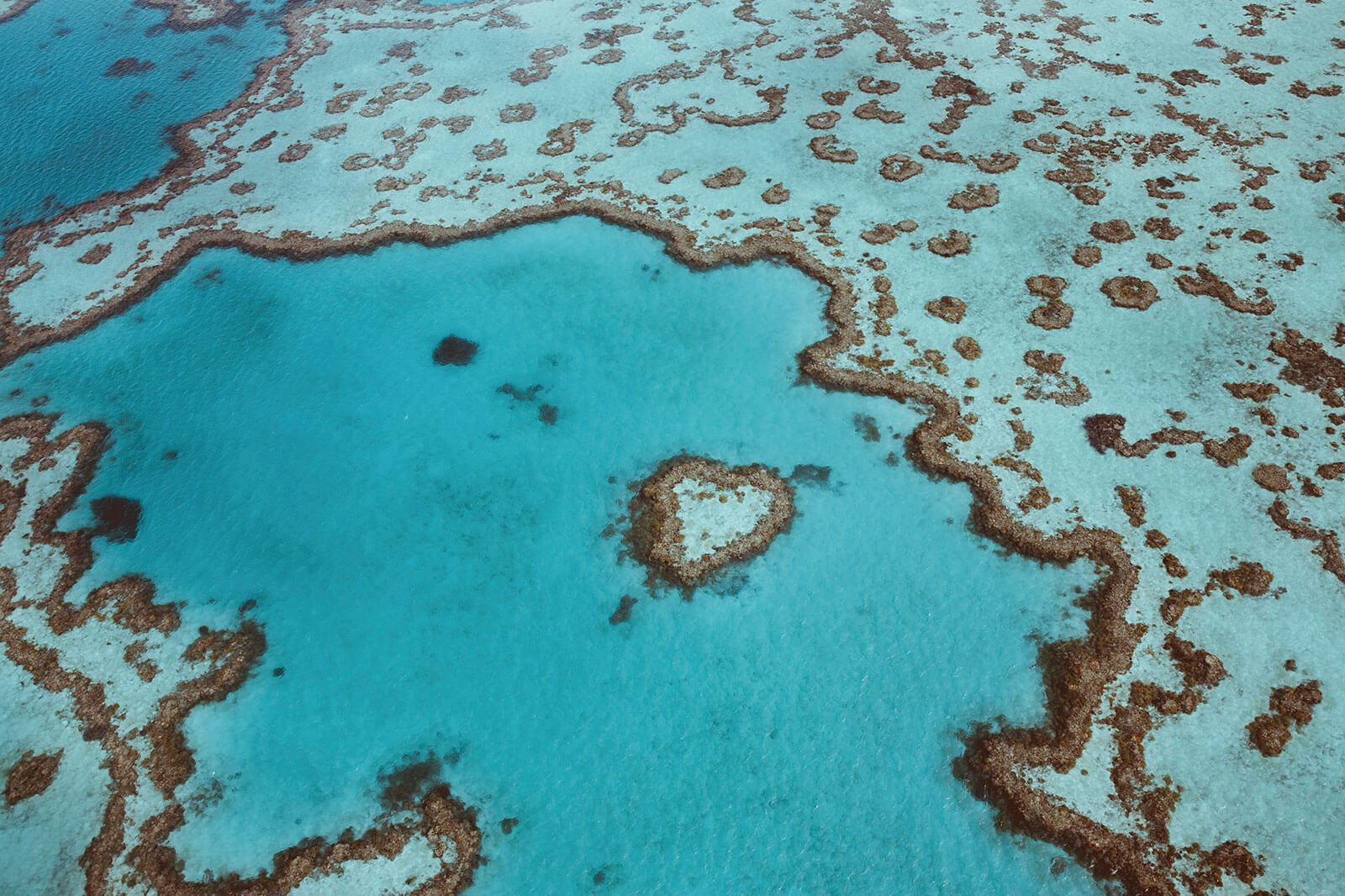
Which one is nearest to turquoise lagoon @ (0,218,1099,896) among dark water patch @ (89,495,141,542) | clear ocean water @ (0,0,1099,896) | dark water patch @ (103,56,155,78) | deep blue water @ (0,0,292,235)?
clear ocean water @ (0,0,1099,896)

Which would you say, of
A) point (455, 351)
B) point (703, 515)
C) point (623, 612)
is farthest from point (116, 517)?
point (703, 515)

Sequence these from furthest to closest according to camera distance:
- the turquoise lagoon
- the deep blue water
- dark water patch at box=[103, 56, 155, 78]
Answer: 1. dark water patch at box=[103, 56, 155, 78]
2. the deep blue water
3. the turquoise lagoon

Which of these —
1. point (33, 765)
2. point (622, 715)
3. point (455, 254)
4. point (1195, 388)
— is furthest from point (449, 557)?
point (1195, 388)

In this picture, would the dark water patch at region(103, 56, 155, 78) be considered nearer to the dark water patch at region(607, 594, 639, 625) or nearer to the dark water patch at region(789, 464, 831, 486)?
the dark water patch at region(607, 594, 639, 625)

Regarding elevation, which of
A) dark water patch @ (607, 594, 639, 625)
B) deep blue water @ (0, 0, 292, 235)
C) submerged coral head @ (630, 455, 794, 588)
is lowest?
dark water patch @ (607, 594, 639, 625)

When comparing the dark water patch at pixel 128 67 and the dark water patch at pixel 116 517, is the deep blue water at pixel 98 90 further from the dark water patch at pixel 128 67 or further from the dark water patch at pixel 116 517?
the dark water patch at pixel 116 517

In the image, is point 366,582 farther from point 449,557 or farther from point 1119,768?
point 1119,768
